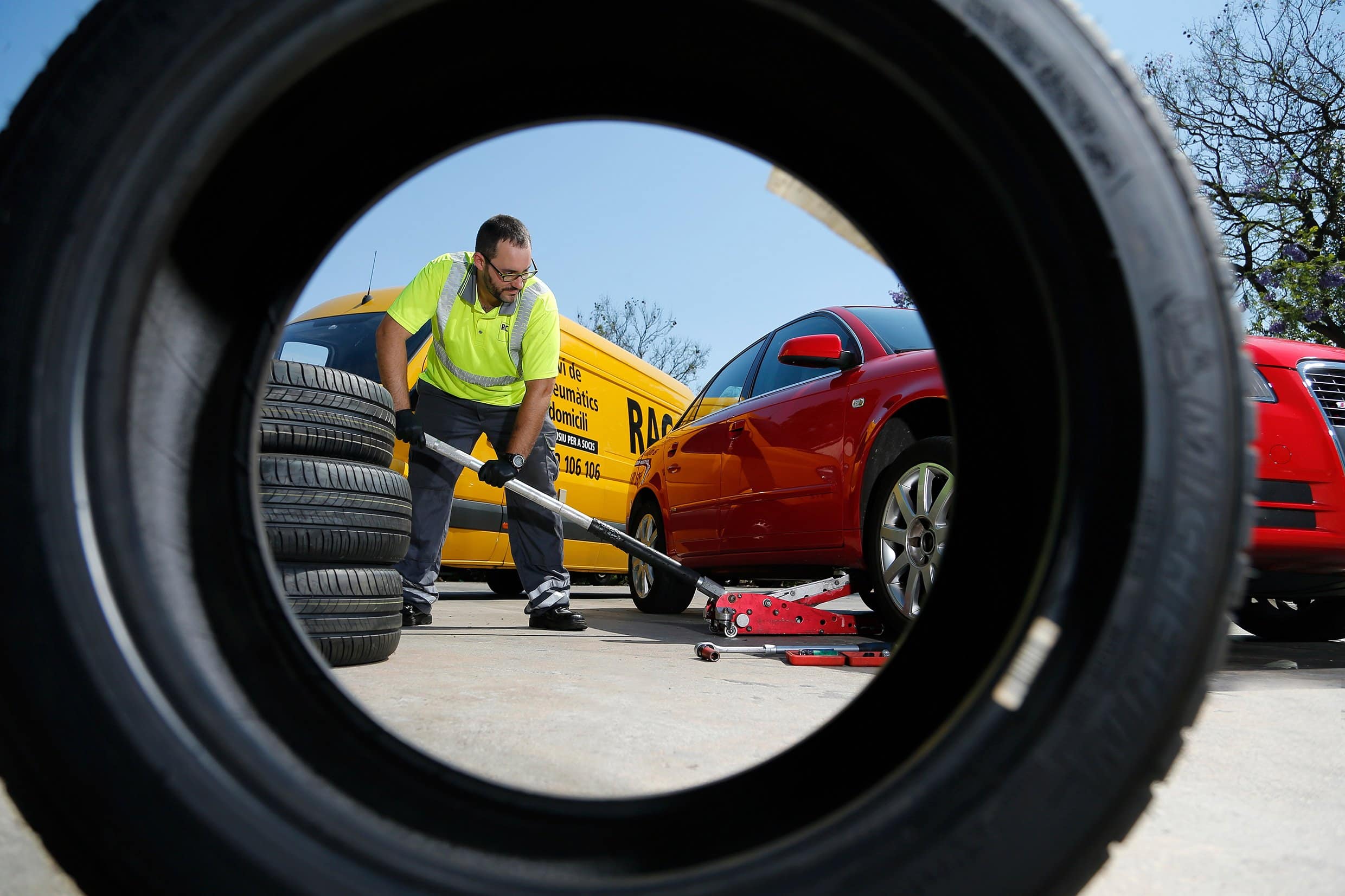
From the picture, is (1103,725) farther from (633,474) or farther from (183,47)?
(633,474)

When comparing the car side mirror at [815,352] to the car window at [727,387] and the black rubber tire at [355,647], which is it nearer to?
the car window at [727,387]

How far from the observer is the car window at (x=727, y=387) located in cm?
560

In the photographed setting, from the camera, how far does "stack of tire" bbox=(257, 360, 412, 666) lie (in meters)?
2.67

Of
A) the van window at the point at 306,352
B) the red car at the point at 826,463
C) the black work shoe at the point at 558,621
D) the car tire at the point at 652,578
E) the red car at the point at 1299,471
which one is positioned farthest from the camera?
the car tire at the point at 652,578

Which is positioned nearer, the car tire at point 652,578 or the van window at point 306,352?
the van window at point 306,352

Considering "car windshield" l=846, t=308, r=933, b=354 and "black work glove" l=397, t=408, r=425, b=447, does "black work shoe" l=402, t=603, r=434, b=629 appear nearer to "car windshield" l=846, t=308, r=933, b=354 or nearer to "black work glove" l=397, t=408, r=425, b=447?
"black work glove" l=397, t=408, r=425, b=447

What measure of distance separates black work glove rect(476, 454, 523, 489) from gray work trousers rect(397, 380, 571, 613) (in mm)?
175

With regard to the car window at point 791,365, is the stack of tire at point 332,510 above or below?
below

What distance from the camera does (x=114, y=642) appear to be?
66cm

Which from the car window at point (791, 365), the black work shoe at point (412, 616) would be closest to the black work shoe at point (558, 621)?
the black work shoe at point (412, 616)

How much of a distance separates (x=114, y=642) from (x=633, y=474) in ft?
21.0

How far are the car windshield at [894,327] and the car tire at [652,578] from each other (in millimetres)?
2197

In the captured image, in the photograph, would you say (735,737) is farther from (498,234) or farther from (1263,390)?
(498,234)

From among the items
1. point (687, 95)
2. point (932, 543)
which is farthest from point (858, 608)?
point (687, 95)
